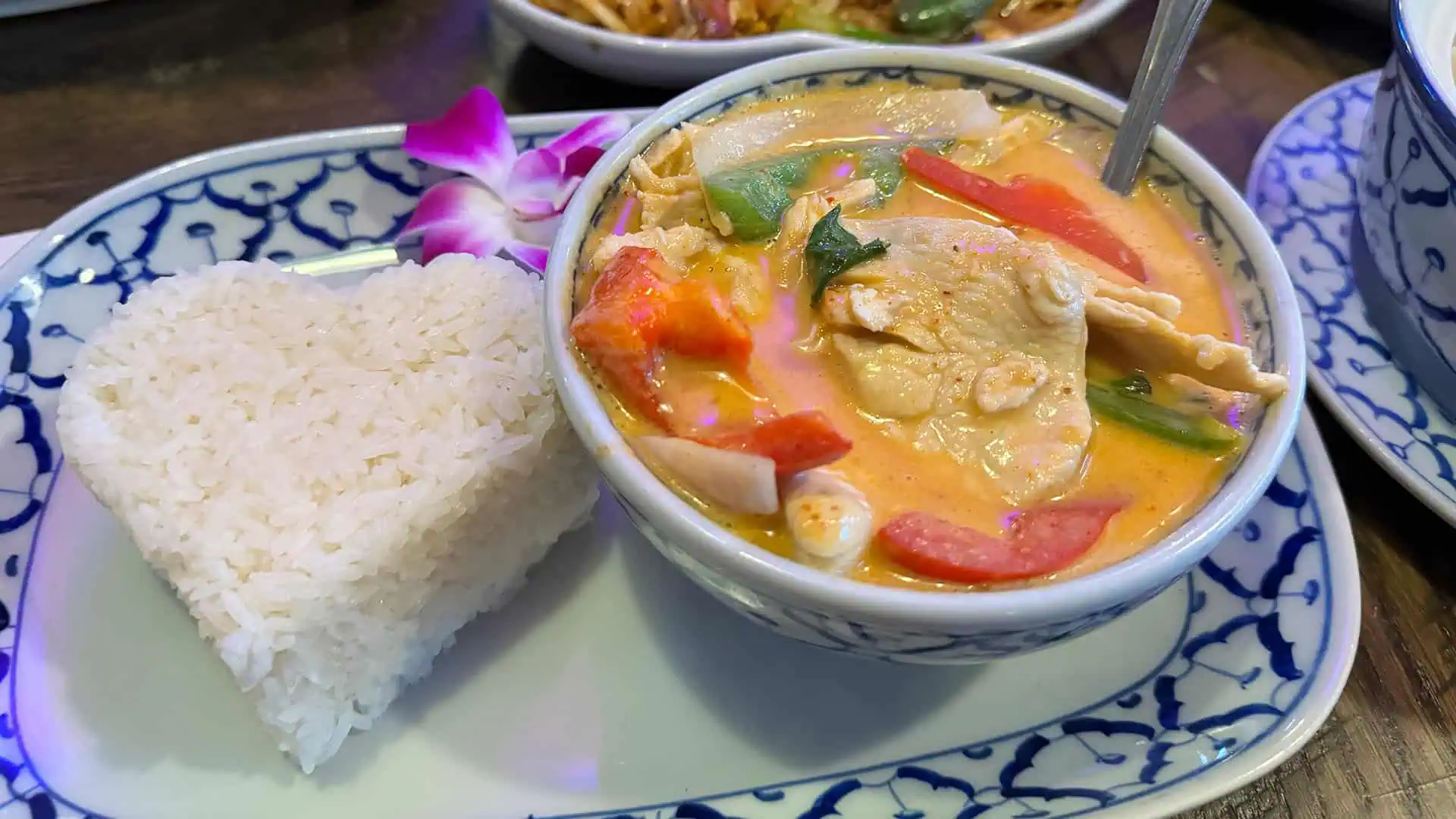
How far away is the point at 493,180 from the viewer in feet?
5.90

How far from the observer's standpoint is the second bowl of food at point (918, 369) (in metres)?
1.03

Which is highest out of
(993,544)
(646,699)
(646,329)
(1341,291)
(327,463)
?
(646,329)

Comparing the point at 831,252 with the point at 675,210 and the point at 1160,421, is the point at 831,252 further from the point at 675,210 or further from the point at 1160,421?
the point at 1160,421

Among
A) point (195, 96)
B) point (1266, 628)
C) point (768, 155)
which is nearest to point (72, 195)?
point (195, 96)

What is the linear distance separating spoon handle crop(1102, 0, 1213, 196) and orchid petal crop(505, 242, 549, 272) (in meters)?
0.96

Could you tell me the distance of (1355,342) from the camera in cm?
168

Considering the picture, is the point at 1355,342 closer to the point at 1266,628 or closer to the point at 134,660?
the point at 1266,628

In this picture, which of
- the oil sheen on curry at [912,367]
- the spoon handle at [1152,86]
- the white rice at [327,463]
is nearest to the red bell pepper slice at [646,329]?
the oil sheen on curry at [912,367]

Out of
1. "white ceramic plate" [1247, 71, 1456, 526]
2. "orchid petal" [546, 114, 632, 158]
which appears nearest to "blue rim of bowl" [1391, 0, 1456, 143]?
"white ceramic plate" [1247, 71, 1456, 526]

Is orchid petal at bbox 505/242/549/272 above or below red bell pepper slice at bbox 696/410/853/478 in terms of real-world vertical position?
below

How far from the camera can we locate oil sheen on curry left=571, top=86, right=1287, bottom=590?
3.48ft

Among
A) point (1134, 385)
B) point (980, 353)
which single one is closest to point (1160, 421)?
point (1134, 385)

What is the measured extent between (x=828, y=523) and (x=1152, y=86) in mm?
838

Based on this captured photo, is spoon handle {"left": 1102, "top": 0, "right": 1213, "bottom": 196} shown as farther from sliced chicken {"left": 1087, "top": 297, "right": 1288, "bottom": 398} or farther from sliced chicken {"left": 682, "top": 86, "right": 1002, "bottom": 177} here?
sliced chicken {"left": 1087, "top": 297, "right": 1288, "bottom": 398}
